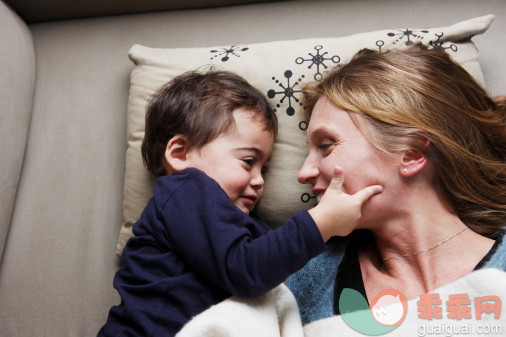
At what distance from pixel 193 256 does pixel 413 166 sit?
1.78 feet

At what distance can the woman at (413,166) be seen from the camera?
94 centimetres

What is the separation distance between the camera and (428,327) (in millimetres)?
836

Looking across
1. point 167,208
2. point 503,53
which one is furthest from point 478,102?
point 167,208

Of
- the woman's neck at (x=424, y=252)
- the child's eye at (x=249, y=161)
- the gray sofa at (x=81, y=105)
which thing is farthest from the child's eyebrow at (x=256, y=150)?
the gray sofa at (x=81, y=105)

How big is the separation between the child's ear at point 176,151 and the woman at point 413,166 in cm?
33

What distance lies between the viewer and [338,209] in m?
0.91

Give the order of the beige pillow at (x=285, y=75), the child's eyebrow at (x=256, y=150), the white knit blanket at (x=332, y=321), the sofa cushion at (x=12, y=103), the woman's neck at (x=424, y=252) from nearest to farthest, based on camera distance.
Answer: the white knit blanket at (x=332, y=321) < the woman's neck at (x=424, y=252) < the child's eyebrow at (x=256, y=150) < the beige pillow at (x=285, y=75) < the sofa cushion at (x=12, y=103)

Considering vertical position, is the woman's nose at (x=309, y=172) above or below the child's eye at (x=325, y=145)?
below

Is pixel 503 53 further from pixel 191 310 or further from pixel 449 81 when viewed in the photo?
pixel 191 310

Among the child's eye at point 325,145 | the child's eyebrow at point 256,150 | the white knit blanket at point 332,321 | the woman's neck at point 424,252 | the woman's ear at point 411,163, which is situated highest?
the child's eye at point 325,145

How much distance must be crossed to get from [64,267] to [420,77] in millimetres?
1169

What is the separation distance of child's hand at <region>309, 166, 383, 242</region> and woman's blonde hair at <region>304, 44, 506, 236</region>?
0.38 feet

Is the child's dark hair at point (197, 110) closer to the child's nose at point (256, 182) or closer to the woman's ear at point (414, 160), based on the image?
the child's nose at point (256, 182)

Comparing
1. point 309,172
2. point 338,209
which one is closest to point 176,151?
point 309,172
